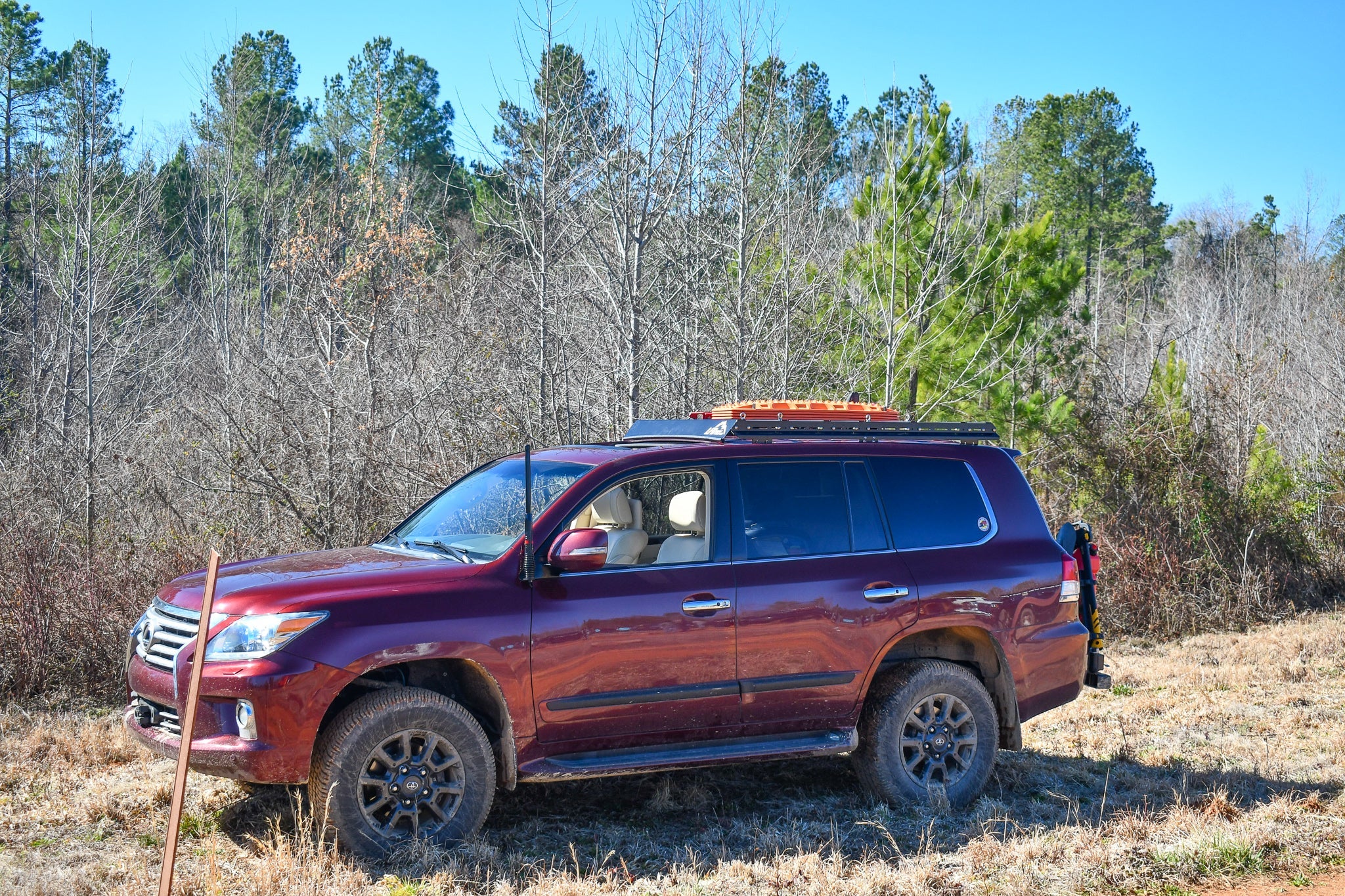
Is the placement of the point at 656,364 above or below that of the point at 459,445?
above

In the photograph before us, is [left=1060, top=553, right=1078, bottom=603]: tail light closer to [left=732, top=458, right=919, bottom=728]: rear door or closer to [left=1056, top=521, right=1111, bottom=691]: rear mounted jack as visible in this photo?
[left=1056, top=521, right=1111, bottom=691]: rear mounted jack

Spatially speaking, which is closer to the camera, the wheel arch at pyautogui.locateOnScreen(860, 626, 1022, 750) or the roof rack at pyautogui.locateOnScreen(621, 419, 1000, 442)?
the roof rack at pyautogui.locateOnScreen(621, 419, 1000, 442)

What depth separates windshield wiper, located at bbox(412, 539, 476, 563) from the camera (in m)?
5.31

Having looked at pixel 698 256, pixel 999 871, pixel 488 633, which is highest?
pixel 698 256

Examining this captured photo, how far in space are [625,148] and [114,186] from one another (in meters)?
7.54

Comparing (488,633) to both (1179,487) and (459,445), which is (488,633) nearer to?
(459,445)

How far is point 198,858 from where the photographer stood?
491 centimetres

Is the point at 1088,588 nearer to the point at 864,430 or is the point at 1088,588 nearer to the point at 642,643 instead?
the point at 864,430

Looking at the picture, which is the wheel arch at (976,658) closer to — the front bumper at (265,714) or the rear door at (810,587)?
the rear door at (810,587)

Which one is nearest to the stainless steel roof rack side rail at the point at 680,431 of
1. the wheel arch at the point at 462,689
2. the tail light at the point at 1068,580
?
the wheel arch at the point at 462,689

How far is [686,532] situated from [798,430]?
33.6 inches

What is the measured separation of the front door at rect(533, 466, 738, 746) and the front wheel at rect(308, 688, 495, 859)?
14.9 inches

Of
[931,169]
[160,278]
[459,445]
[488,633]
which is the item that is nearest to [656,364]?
[459,445]

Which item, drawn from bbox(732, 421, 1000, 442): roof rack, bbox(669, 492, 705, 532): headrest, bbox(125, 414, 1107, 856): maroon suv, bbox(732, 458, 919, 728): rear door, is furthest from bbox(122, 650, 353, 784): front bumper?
bbox(732, 421, 1000, 442): roof rack
